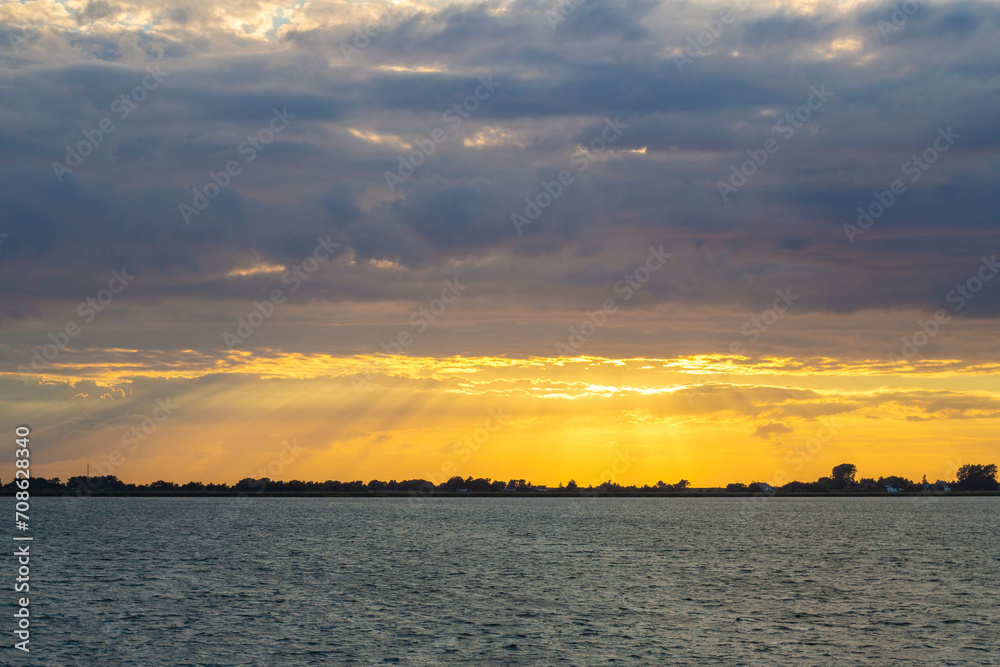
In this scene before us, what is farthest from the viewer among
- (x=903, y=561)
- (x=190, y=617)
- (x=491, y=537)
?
(x=491, y=537)

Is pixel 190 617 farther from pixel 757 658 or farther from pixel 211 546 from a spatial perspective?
pixel 211 546

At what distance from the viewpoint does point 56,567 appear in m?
100

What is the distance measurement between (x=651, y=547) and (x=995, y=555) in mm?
49156

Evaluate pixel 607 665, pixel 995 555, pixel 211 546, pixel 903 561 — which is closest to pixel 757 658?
pixel 607 665

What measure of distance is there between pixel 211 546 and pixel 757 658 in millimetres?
109876

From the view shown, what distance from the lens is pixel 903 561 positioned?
368 feet

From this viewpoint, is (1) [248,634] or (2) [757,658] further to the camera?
(1) [248,634]

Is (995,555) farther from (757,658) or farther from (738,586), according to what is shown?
(757,658)

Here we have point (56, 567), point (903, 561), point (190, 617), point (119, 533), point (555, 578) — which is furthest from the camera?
point (119, 533)

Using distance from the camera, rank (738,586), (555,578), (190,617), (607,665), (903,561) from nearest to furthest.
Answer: (607,665), (190,617), (738,586), (555,578), (903,561)

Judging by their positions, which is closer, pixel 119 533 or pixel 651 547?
pixel 651 547

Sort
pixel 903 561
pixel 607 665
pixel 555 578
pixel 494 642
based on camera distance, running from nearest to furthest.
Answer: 1. pixel 607 665
2. pixel 494 642
3. pixel 555 578
4. pixel 903 561

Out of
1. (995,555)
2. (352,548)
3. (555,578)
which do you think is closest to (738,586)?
(555,578)

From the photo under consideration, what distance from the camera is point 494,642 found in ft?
185
